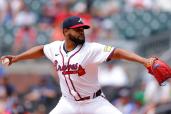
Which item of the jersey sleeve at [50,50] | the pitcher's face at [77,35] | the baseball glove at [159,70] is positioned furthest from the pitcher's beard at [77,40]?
the baseball glove at [159,70]

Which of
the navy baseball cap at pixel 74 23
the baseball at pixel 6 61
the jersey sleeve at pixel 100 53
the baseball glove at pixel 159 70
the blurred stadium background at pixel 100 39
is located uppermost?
the navy baseball cap at pixel 74 23

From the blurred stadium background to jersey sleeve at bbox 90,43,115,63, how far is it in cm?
446

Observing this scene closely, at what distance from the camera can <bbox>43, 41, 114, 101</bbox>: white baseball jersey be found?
7383 mm

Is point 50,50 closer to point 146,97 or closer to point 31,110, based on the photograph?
point 31,110

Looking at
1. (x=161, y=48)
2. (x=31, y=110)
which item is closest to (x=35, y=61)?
(x=161, y=48)

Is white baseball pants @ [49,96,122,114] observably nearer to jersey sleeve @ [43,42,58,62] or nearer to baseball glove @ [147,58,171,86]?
jersey sleeve @ [43,42,58,62]

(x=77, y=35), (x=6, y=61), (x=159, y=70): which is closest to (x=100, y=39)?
(x=6, y=61)

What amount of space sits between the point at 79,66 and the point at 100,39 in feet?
24.8

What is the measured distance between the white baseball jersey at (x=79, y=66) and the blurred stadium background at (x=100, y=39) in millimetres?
4153

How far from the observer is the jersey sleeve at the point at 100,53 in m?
7.29

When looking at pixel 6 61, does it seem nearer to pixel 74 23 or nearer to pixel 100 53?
pixel 74 23

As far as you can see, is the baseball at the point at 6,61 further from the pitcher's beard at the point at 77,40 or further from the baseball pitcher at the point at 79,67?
the pitcher's beard at the point at 77,40

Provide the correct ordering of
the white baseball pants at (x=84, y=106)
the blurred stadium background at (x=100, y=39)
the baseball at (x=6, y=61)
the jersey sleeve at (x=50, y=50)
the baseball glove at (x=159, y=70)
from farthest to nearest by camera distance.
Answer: the blurred stadium background at (x=100, y=39) → the baseball at (x=6, y=61) → the jersey sleeve at (x=50, y=50) → the white baseball pants at (x=84, y=106) → the baseball glove at (x=159, y=70)

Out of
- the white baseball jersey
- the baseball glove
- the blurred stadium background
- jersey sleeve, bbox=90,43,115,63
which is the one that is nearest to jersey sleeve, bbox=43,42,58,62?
the white baseball jersey
